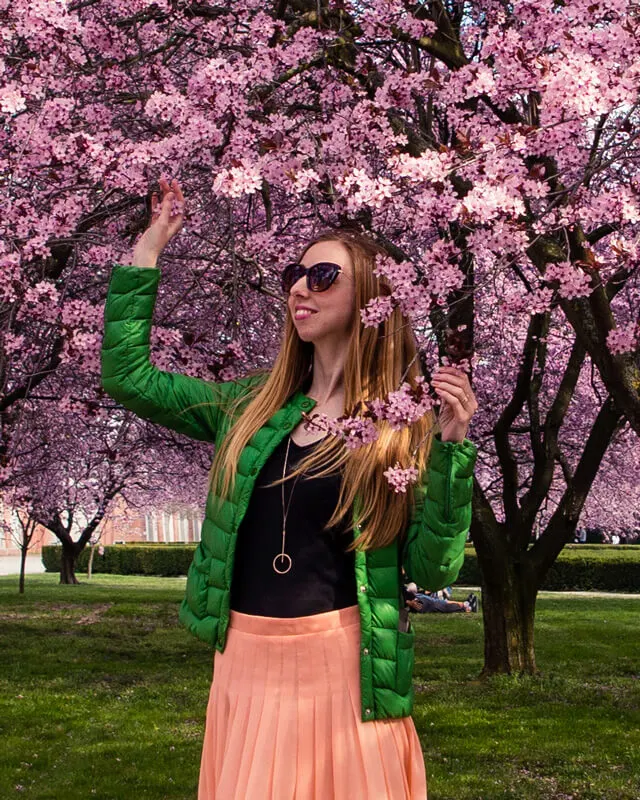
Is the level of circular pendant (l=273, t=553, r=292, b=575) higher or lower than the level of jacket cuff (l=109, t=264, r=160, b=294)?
lower

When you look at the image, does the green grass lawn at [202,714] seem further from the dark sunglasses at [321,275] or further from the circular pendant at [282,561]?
the dark sunglasses at [321,275]

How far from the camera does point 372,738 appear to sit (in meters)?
2.37

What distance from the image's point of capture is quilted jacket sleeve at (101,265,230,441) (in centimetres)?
266

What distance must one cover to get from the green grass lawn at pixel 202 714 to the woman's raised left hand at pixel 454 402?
3.85 m

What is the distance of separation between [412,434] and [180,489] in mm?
19974

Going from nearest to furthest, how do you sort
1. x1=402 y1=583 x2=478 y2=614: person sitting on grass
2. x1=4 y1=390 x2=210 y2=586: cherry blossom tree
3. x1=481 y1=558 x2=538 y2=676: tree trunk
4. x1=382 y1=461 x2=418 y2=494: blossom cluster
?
x1=382 y1=461 x2=418 y2=494: blossom cluster
x1=481 y1=558 x2=538 y2=676: tree trunk
x1=4 y1=390 x2=210 y2=586: cherry blossom tree
x1=402 y1=583 x2=478 y2=614: person sitting on grass

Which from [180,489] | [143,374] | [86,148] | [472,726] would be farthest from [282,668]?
[180,489]

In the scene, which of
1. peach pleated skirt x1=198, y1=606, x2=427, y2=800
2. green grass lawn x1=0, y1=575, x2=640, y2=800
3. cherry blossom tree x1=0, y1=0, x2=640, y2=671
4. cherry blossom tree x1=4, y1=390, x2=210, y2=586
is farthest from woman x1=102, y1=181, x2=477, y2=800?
green grass lawn x1=0, y1=575, x2=640, y2=800

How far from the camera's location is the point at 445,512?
7.84 ft

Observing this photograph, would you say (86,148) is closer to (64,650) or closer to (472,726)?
(472,726)

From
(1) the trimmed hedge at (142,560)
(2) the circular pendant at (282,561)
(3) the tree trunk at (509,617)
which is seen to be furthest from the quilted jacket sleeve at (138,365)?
(1) the trimmed hedge at (142,560)

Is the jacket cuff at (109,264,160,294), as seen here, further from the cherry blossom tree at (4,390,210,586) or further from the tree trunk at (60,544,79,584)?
the tree trunk at (60,544,79,584)

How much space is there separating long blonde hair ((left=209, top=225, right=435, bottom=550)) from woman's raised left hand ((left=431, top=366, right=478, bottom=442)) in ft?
0.43

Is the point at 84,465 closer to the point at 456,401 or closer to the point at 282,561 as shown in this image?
the point at 282,561
